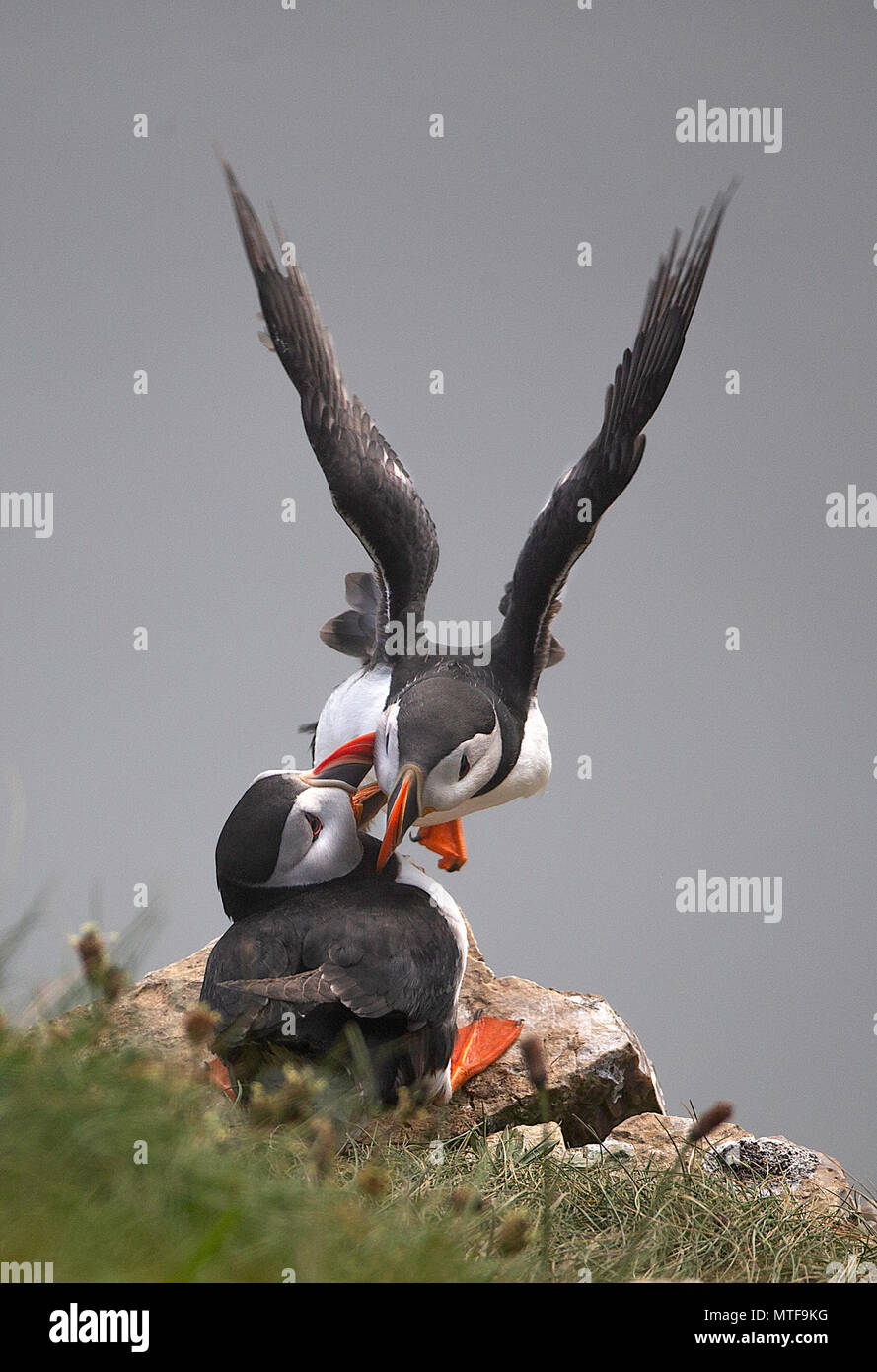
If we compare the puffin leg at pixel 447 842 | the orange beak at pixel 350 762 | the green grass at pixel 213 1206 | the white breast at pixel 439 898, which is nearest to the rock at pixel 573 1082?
the white breast at pixel 439 898

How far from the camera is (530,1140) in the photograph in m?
3.27

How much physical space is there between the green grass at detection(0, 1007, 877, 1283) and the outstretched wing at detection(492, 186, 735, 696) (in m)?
2.46

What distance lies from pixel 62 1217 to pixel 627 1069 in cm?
294

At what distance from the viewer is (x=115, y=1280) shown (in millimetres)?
1555

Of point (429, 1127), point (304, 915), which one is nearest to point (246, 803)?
point (304, 915)

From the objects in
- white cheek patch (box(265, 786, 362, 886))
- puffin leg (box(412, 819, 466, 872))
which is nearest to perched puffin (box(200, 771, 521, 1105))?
white cheek patch (box(265, 786, 362, 886))

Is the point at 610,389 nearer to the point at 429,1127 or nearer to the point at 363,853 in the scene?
the point at 363,853

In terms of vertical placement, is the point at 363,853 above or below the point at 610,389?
below

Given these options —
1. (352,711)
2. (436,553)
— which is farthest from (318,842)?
(436,553)

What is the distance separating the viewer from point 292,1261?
5.60 feet

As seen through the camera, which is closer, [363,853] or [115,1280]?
[115,1280]
